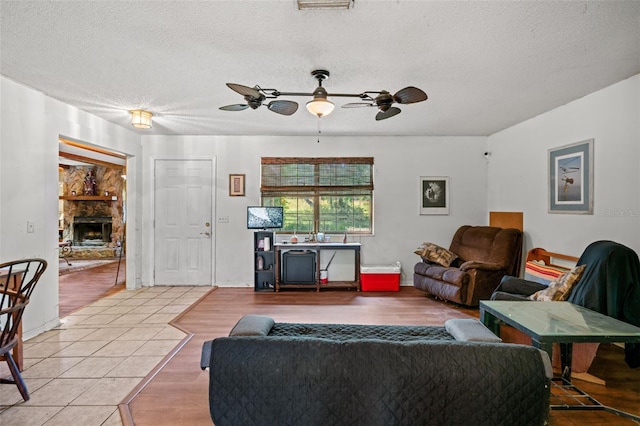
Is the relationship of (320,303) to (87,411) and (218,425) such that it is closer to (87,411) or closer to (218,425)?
(87,411)

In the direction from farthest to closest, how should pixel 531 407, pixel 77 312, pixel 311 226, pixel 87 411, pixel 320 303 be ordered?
1. pixel 311 226
2. pixel 320 303
3. pixel 77 312
4. pixel 87 411
5. pixel 531 407

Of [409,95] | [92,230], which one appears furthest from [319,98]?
[92,230]

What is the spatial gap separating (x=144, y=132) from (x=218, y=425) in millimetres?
5174

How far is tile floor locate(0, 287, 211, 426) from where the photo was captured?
80.3 inches

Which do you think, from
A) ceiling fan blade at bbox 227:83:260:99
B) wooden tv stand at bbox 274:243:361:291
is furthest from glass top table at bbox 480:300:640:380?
wooden tv stand at bbox 274:243:361:291

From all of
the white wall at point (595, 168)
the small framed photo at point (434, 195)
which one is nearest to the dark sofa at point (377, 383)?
the white wall at point (595, 168)

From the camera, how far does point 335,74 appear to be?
2.91 m

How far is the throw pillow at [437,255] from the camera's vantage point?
4.74m

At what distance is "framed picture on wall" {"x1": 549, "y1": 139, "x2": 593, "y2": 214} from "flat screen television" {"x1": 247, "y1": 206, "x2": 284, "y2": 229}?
377 centimetres

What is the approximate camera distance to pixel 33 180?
329 cm

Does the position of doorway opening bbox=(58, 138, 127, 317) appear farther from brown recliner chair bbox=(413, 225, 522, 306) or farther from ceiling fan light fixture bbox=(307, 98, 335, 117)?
brown recliner chair bbox=(413, 225, 522, 306)

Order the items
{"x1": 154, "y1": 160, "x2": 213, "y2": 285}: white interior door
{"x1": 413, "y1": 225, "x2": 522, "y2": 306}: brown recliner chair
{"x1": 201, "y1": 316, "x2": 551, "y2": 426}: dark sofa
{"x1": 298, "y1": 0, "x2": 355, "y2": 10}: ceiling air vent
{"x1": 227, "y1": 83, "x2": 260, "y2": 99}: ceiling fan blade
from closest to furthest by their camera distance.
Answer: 1. {"x1": 201, "y1": 316, "x2": 551, "y2": 426}: dark sofa
2. {"x1": 298, "y1": 0, "x2": 355, "y2": 10}: ceiling air vent
3. {"x1": 227, "y1": 83, "x2": 260, "y2": 99}: ceiling fan blade
4. {"x1": 413, "y1": 225, "x2": 522, "y2": 306}: brown recliner chair
5. {"x1": 154, "y1": 160, "x2": 213, "y2": 285}: white interior door

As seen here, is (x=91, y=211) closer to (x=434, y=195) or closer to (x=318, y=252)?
(x=318, y=252)

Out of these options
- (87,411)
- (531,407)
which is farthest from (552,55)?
(87,411)
